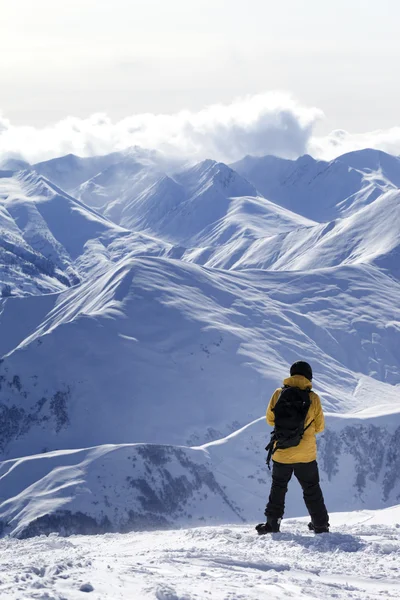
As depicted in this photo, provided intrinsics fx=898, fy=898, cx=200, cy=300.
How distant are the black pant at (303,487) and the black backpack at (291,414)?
1.88 feet

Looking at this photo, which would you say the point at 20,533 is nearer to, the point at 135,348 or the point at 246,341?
the point at 135,348

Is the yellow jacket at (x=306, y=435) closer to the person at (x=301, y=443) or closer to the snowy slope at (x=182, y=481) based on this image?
the person at (x=301, y=443)

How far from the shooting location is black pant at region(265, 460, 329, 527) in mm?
16141

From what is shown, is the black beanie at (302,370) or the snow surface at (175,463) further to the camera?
the black beanie at (302,370)

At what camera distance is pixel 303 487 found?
53.0 ft

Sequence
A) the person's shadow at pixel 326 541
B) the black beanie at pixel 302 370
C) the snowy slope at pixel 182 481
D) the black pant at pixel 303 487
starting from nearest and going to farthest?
1. the person's shadow at pixel 326 541
2. the black beanie at pixel 302 370
3. the black pant at pixel 303 487
4. the snowy slope at pixel 182 481

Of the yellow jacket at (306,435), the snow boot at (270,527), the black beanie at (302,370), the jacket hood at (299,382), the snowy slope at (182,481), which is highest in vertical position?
the black beanie at (302,370)

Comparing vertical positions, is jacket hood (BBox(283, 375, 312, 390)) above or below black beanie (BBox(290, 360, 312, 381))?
below

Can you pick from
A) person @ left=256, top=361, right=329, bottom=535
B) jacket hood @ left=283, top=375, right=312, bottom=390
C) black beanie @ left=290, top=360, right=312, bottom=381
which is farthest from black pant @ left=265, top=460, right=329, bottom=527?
black beanie @ left=290, top=360, right=312, bottom=381

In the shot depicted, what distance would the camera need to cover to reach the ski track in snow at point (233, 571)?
1090 centimetres

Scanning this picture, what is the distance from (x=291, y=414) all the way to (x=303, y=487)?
1.45 m

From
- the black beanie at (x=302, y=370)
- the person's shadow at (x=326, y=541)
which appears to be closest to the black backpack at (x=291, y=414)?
the black beanie at (x=302, y=370)

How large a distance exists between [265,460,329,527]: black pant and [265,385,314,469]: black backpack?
1.88 ft

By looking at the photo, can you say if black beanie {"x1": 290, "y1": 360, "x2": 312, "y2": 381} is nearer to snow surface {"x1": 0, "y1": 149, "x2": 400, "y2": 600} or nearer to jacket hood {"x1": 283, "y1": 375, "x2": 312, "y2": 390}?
jacket hood {"x1": 283, "y1": 375, "x2": 312, "y2": 390}
